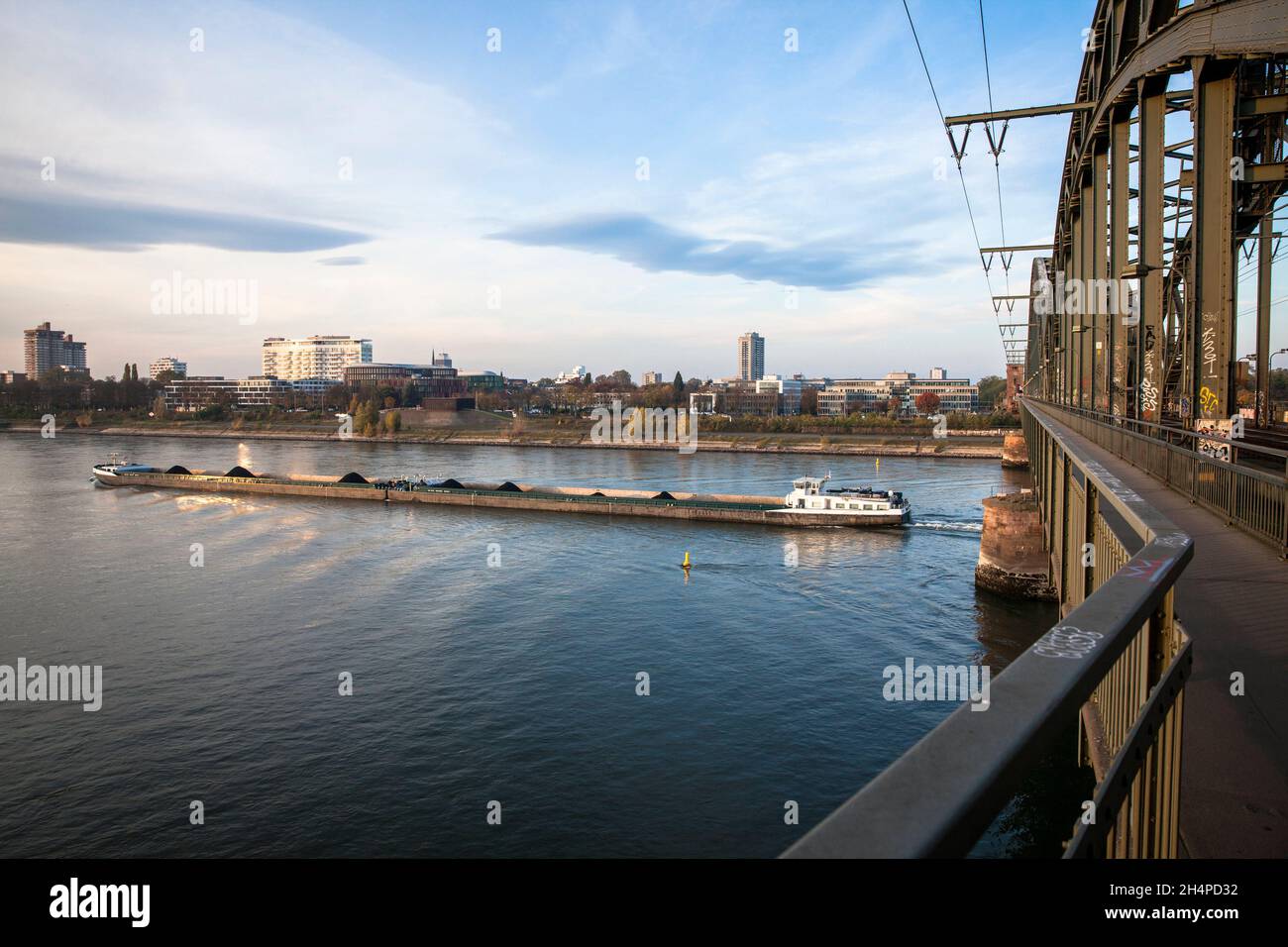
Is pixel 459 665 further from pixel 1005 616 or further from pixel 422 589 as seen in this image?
pixel 1005 616

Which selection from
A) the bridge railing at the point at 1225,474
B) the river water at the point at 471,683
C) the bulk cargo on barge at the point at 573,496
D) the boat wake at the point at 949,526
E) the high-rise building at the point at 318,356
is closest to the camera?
the bridge railing at the point at 1225,474

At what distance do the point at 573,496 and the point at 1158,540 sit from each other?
125ft

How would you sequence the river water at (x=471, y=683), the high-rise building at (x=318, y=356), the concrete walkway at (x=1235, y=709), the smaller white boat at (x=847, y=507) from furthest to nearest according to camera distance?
the high-rise building at (x=318, y=356) → the smaller white boat at (x=847, y=507) → the river water at (x=471, y=683) → the concrete walkway at (x=1235, y=709)

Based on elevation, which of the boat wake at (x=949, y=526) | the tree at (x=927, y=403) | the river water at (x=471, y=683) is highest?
the tree at (x=927, y=403)

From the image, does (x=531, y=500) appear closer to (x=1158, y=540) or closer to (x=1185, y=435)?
(x=1185, y=435)

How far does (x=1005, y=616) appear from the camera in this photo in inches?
768

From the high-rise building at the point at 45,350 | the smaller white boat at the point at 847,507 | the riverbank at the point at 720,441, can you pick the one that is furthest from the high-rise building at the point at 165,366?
the smaller white boat at the point at 847,507

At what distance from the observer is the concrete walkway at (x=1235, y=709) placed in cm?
231

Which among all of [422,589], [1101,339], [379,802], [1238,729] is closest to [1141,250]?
[1101,339]

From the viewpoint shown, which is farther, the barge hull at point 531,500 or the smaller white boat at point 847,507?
the barge hull at point 531,500

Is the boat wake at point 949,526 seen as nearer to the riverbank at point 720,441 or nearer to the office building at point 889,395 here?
the riverbank at point 720,441

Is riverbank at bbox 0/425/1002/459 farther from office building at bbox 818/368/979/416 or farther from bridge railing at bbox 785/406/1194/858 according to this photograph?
bridge railing at bbox 785/406/1194/858

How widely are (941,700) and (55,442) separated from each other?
91.3 metres

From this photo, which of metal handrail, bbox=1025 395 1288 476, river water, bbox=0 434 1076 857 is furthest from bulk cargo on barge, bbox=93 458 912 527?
metal handrail, bbox=1025 395 1288 476
